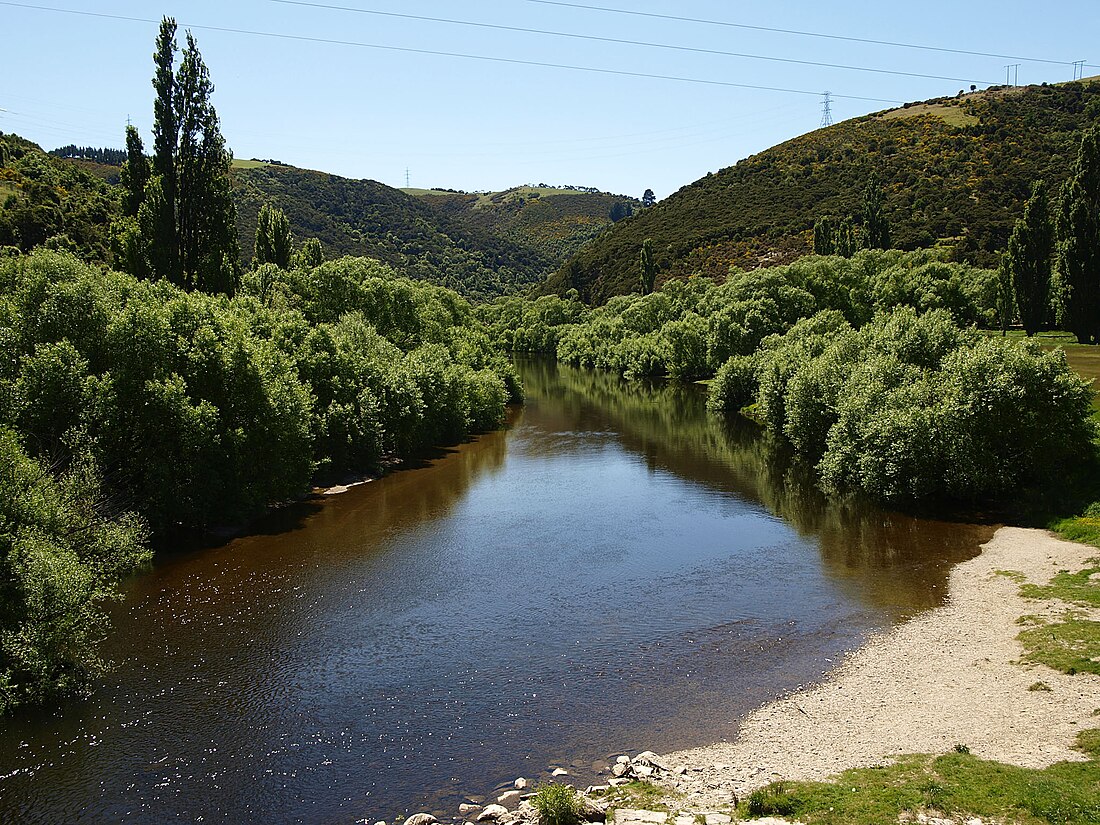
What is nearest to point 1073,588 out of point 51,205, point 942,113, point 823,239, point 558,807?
point 558,807

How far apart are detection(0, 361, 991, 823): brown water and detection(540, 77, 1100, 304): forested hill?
97991 mm

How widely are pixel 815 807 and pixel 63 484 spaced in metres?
25.7

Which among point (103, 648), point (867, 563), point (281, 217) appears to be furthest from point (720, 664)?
point (281, 217)

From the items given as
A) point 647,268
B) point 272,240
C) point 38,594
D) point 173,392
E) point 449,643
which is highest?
point 647,268

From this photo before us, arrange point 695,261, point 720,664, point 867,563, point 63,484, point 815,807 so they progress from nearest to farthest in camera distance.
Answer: point 815,807
point 720,664
point 63,484
point 867,563
point 695,261

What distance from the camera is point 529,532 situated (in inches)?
1563

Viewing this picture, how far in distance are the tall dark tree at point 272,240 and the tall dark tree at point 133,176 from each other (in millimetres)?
26599

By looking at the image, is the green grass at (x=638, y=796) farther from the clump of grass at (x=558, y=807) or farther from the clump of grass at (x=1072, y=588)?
the clump of grass at (x=1072, y=588)

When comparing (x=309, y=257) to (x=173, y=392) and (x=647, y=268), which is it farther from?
(x=647, y=268)

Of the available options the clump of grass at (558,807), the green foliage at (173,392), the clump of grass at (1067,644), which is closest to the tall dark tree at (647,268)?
the green foliage at (173,392)

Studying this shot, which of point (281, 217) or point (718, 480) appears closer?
point (718, 480)

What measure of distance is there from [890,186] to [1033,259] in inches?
3116

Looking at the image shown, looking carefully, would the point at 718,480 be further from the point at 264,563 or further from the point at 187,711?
the point at 187,711

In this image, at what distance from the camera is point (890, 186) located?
150500 mm
